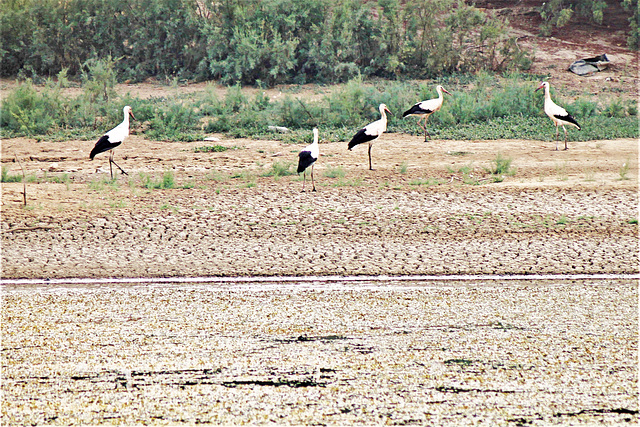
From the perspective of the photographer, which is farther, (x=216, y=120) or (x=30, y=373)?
(x=216, y=120)

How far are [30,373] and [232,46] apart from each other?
14.1 metres

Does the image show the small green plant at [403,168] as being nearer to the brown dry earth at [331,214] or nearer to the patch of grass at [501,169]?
the brown dry earth at [331,214]

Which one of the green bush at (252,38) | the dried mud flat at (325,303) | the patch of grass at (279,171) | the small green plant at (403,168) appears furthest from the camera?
the green bush at (252,38)

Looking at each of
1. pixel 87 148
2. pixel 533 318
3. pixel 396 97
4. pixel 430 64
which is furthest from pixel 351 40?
pixel 533 318

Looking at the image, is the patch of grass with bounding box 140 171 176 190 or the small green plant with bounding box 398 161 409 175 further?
the small green plant with bounding box 398 161 409 175

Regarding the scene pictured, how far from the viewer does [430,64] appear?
17.7 meters

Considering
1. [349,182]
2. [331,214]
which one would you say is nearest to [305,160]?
[349,182]

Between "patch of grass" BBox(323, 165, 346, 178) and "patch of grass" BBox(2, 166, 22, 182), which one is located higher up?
"patch of grass" BBox(2, 166, 22, 182)

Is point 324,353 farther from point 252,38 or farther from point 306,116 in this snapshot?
point 252,38

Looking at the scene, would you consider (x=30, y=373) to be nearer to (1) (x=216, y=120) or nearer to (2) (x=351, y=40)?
(1) (x=216, y=120)

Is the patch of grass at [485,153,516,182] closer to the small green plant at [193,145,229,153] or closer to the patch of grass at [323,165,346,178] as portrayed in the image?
the patch of grass at [323,165,346,178]

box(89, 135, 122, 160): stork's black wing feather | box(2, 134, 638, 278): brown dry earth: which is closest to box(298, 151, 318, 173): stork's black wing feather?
box(2, 134, 638, 278): brown dry earth

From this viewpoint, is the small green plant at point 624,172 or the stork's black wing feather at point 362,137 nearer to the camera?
the small green plant at point 624,172

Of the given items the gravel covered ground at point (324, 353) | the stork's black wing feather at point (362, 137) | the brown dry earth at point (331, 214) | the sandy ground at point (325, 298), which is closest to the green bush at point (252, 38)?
the brown dry earth at point (331, 214)
